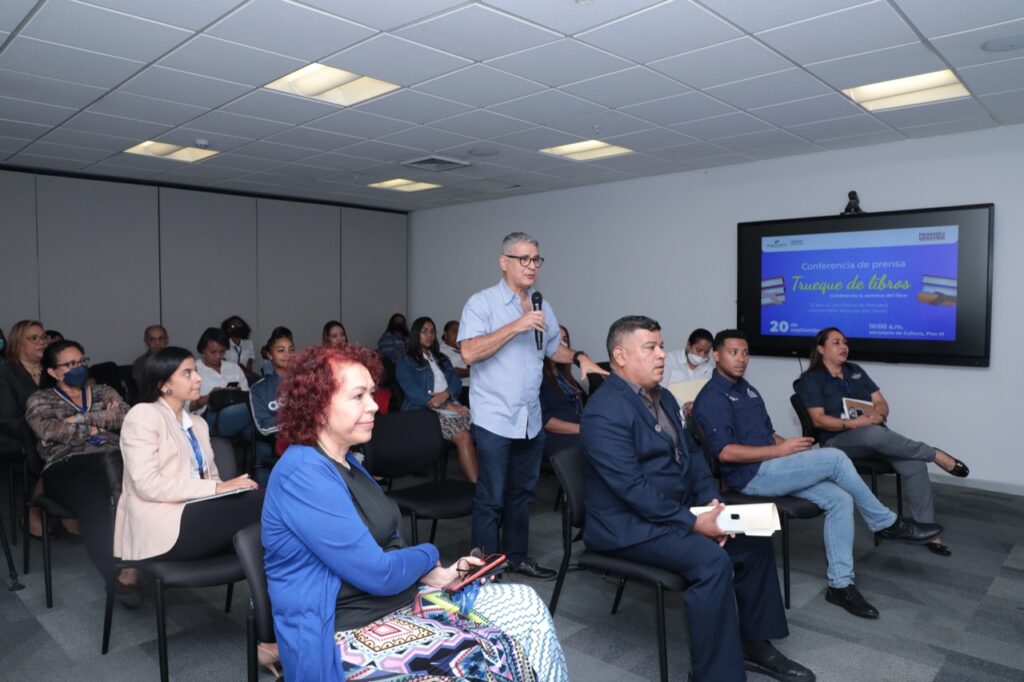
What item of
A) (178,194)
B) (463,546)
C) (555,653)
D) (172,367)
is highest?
(178,194)

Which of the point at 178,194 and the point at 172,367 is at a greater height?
the point at 178,194

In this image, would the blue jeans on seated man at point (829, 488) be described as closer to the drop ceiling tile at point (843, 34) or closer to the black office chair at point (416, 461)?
the black office chair at point (416, 461)

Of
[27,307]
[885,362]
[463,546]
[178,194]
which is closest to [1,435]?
[463,546]

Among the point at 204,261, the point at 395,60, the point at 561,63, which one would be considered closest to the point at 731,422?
the point at 561,63

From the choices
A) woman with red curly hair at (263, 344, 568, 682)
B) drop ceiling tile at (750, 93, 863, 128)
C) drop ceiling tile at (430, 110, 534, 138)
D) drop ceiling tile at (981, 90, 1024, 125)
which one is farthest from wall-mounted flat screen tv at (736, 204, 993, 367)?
woman with red curly hair at (263, 344, 568, 682)

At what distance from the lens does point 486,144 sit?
601 centimetres

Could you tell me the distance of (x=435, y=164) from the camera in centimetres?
676

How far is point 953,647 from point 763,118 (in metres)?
3.67

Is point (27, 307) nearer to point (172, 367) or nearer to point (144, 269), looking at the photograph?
point (144, 269)

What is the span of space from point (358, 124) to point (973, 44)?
3.90 metres

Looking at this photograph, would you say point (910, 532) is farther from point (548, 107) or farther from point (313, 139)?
point (313, 139)

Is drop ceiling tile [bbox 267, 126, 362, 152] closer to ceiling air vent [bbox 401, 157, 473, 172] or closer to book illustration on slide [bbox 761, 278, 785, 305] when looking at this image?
ceiling air vent [bbox 401, 157, 473, 172]

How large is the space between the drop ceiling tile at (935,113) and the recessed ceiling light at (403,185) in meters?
4.58

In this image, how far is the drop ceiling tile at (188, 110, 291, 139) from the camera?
512 centimetres
